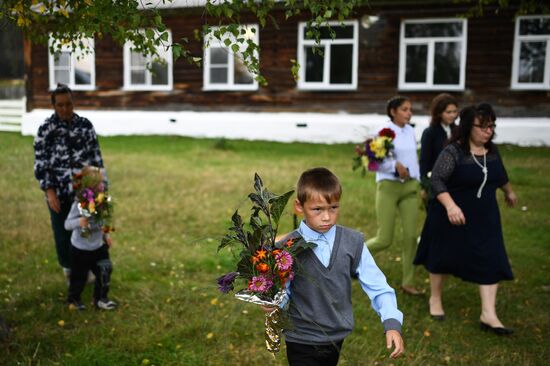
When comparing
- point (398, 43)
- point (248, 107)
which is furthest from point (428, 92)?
point (248, 107)

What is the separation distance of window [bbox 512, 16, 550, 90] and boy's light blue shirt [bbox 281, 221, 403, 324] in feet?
52.1

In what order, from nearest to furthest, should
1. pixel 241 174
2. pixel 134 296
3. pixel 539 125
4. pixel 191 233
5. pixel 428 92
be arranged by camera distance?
pixel 134 296 < pixel 191 233 < pixel 241 174 < pixel 539 125 < pixel 428 92

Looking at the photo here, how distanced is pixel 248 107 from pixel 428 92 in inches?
230

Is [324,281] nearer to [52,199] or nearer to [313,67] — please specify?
[52,199]

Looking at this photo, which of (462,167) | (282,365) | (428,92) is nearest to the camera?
(282,365)

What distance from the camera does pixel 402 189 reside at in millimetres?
6625

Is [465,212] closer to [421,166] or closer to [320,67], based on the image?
[421,166]

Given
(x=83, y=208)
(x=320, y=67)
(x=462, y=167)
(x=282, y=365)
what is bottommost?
(x=282, y=365)

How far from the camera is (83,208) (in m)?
5.64

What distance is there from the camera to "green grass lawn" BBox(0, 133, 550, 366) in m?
4.99

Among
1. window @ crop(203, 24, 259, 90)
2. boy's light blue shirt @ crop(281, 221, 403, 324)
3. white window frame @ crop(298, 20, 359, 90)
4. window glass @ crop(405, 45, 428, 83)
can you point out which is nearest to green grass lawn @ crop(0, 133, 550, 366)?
boy's light blue shirt @ crop(281, 221, 403, 324)

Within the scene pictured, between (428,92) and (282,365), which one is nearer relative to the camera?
(282,365)

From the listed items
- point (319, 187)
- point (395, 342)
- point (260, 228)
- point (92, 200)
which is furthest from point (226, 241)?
point (92, 200)

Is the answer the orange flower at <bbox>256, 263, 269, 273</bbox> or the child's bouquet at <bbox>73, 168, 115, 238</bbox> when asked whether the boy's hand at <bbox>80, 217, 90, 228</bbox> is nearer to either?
the child's bouquet at <bbox>73, 168, 115, 238</bbox>
